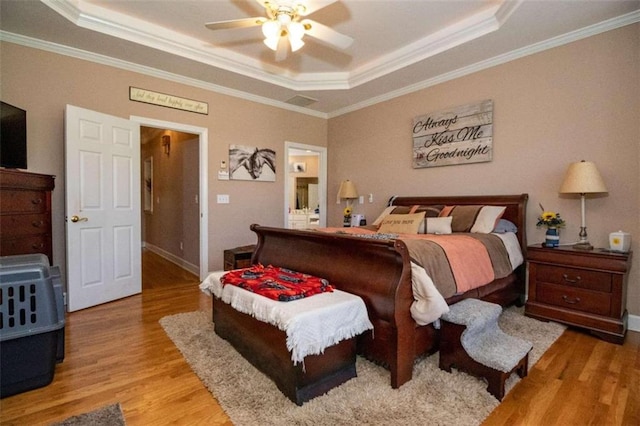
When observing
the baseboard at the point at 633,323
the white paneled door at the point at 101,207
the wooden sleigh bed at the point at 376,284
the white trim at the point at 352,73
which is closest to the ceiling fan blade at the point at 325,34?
the white trim at the point at 352,73

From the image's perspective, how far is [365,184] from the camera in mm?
5070

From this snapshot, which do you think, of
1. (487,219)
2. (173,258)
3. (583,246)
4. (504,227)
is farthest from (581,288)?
(173,258)

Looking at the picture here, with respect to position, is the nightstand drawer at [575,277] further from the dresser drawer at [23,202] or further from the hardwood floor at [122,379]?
the dresser drawer at [23,202]

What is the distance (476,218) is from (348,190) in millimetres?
2111

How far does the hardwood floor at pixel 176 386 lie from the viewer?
162 cm

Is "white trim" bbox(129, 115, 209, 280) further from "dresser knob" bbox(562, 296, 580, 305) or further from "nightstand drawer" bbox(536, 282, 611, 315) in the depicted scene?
"dresser knob" bbox(562, 296, 580, 305)

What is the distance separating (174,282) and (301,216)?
4.44m

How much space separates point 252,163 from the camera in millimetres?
4781

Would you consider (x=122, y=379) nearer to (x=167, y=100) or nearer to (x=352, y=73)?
(x=167, y=100)

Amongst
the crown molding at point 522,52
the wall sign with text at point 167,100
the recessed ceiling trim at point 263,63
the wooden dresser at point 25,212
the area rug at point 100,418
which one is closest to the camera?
the area rug at point 100,418

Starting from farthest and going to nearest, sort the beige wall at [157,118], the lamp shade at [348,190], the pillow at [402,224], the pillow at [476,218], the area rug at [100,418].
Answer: the lamp shade at [348,190]
the pillow at [402,224]
the pillow at [476,218]
the beige wall at [157,118]
the area rug at [100,418]

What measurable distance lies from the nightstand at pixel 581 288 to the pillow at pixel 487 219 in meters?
A: 0.41

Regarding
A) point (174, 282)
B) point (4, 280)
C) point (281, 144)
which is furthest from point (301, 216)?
point (4, 280)

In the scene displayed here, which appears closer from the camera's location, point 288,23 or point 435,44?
point 288,23
